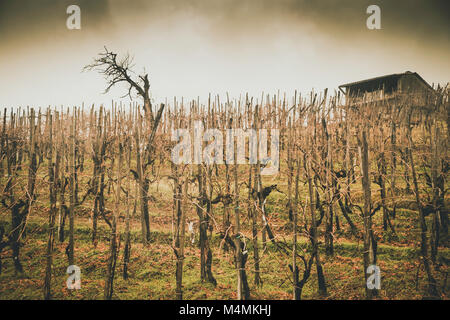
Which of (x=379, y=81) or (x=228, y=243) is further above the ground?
(x=379, y=81)

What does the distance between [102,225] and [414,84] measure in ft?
81.5

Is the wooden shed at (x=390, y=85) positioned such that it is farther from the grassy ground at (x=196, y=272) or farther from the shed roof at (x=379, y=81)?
the grassy ground at (x=196, y=272)

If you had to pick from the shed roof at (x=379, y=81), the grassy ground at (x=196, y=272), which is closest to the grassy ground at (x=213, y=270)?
the grassy ground at (x=196, y=272)

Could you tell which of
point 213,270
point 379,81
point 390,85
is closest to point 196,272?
A: point 213,270

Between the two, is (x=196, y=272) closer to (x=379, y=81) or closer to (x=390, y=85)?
(x=379, y=81)

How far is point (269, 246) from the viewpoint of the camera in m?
6.81

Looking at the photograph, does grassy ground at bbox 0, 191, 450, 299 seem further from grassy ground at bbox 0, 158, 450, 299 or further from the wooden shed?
the wooden shed

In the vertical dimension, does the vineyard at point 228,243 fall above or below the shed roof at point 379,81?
below

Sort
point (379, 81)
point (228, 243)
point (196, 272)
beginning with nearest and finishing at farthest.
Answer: point (228, 243) < point (196, 272) < point (379, 81)
